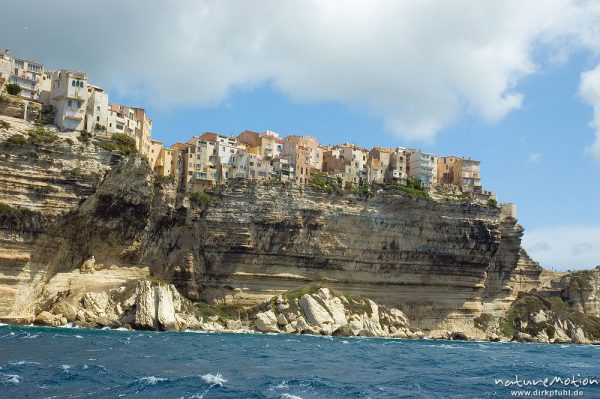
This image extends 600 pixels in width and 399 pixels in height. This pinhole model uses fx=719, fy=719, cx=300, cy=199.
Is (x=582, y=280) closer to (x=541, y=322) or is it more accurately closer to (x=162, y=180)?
(x=541, y=322)

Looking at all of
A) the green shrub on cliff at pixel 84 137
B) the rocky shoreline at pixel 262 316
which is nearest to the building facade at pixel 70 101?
the green shrub on cliff at pixel 84 137

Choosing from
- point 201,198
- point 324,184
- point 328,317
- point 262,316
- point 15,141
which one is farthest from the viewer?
point 324,184

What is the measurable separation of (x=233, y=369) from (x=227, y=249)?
1574 inches

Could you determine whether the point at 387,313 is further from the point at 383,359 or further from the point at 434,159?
the point at 383,359

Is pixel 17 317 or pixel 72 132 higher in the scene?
pixel 72 132

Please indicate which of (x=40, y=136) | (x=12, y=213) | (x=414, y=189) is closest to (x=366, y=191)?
(x=414, y=189)

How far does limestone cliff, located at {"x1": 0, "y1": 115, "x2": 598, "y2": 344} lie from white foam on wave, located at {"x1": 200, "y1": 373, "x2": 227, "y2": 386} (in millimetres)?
31374

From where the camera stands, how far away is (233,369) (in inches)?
1383

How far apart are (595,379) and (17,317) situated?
145 feet

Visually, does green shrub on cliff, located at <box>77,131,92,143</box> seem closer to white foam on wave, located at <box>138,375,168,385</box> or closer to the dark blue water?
the dark blue water

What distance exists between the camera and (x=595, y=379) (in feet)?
120

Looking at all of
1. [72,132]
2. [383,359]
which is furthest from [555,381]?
[72,132]

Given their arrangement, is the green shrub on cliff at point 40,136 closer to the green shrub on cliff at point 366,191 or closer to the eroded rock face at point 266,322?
the eroded rock face at point 266,322

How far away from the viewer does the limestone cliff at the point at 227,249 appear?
203ft
